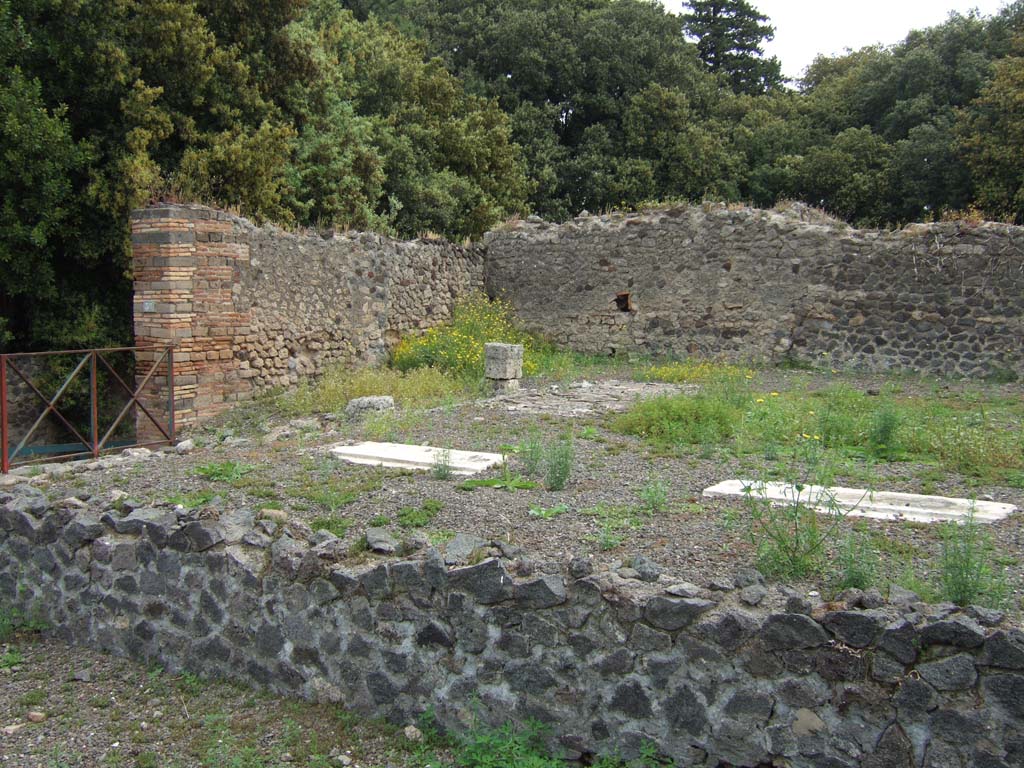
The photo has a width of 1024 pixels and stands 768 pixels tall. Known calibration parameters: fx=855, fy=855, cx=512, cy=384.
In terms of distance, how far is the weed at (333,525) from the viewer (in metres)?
5.30

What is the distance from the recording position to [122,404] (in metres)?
12.8

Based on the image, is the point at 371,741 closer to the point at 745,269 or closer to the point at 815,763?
the point at 815,763

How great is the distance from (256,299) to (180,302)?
127 cm

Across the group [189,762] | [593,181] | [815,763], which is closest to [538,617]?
[815,763]

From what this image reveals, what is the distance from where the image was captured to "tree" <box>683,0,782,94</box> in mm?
35062

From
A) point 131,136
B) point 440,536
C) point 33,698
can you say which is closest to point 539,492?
point 440,536

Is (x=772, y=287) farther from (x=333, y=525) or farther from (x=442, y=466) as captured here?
(x=333, y=525)

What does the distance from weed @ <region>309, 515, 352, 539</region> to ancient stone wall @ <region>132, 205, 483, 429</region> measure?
18.8ft

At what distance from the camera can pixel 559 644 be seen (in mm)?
3908

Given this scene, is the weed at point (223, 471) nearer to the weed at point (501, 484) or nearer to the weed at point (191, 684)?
the weed at point (501, 484)

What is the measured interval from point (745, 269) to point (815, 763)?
469 inches

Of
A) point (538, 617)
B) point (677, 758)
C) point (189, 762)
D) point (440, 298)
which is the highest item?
point (440, 298)

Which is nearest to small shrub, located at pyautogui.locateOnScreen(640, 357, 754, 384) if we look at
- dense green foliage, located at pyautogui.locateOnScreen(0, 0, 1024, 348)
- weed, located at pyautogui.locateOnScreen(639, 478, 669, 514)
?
dense green foliage, located at pyautogui.locateOnScreen(0, 0, 1024, 348)

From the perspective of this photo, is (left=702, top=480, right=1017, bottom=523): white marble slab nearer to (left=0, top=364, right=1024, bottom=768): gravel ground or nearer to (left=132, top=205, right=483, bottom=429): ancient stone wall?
(left=0, top=364, right=1024, bottom=768): gravel ground
